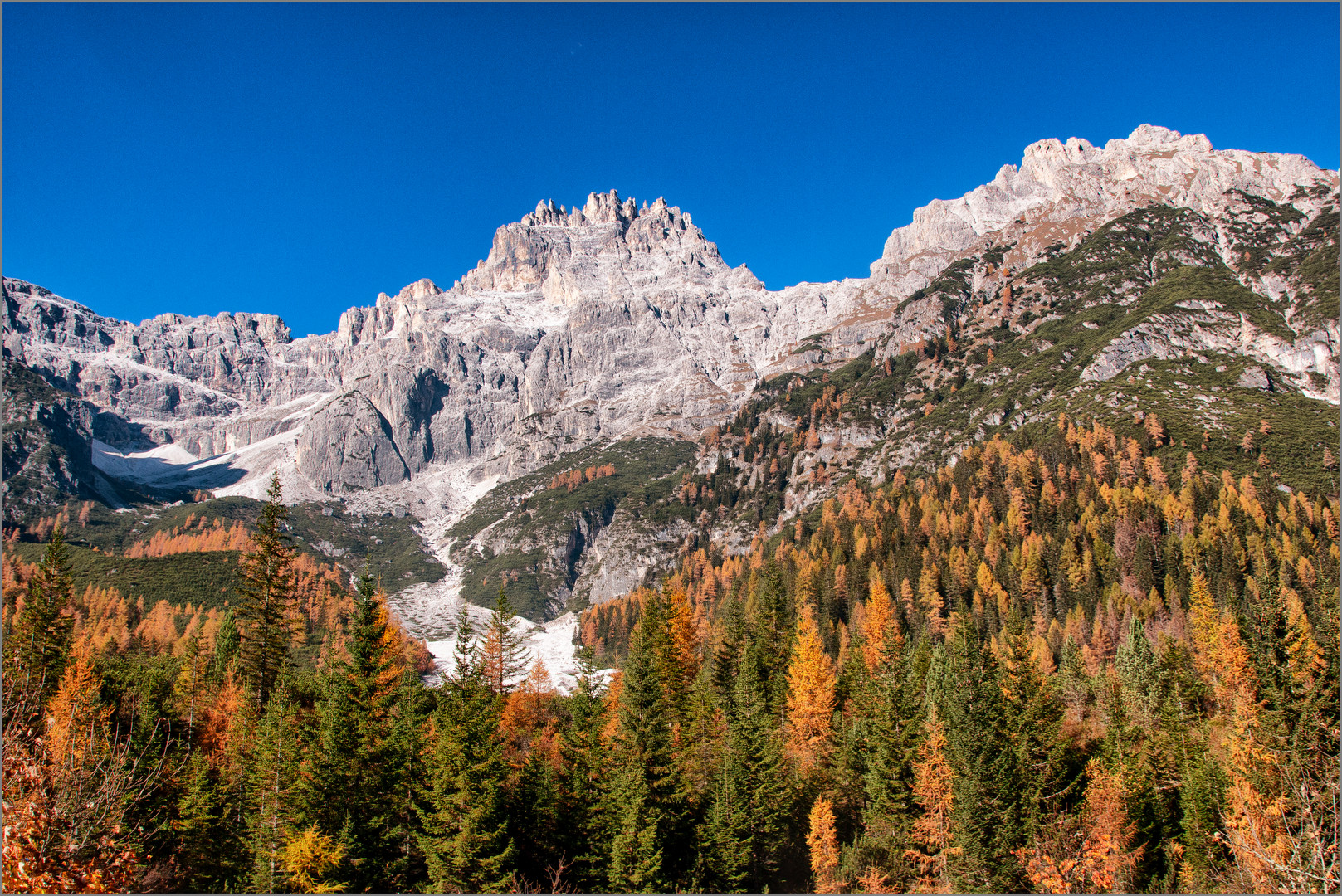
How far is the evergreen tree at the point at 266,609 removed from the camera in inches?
1823

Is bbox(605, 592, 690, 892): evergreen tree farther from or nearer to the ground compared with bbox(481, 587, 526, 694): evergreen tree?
nearer to the ground

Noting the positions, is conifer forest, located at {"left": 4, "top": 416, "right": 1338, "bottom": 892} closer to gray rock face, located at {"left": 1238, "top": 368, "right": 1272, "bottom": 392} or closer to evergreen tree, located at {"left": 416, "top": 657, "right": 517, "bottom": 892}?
evergreen tree, located at {"left": 416, "top": 657, "right": 517, "bottom": 892}

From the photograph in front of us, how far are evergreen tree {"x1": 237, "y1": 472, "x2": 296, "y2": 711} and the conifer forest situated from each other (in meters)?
0.20

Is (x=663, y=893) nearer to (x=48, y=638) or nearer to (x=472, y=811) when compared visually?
(x=472, y=811)

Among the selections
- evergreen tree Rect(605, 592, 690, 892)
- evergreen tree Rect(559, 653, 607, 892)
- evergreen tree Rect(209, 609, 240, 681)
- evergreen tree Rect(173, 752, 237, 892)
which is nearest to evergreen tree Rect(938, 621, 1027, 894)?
evergreen tree Rect(605, 592, 690, 892)

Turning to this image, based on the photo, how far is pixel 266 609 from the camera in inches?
1832

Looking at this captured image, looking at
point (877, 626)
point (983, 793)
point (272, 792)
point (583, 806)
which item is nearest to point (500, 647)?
point (583, 806)

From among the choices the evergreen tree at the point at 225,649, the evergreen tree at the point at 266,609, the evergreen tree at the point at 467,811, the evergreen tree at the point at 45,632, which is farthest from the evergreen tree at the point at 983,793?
the evergreen tree at the point at 45,632

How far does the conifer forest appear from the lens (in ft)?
117

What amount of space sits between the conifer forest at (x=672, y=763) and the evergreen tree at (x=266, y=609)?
0.66 feet

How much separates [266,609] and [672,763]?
28.9 m

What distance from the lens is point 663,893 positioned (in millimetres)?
40344

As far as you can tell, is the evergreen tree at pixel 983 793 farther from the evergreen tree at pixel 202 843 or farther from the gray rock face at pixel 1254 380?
the gray rock face at pixel 1254 380

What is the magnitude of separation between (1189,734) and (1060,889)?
87.9 ft
